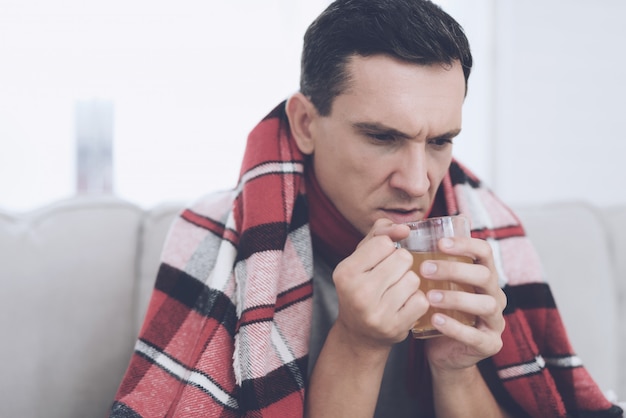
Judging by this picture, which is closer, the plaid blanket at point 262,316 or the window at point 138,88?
the plaid blanket at point 262,316

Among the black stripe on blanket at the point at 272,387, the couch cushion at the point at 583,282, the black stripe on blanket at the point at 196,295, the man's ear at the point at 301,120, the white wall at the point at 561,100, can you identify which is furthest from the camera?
the white wall at the point at 561,100

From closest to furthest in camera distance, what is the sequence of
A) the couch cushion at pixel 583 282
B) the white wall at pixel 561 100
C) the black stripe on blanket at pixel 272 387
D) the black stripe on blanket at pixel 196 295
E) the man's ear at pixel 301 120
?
the black stripe on blanket at pixel 272 387 < the black stripe on blanket at pixel 196 295 < the man's ear at pixel 301 120 < the couch cushion at pixel 583 282 < the white wall at pixel 561 100

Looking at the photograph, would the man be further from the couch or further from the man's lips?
the couch

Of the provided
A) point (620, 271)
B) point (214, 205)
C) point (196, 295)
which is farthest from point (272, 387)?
point (620, 271)

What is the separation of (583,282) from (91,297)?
1274mm

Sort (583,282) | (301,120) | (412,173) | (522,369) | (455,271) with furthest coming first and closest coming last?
1. (583,282)
2. (301,120)
3. (522,369)
4. (412,173)
5. (455,271)

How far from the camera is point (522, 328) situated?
3.81ft

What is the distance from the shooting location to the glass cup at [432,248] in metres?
0.85

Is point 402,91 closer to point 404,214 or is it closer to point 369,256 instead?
point 404,214

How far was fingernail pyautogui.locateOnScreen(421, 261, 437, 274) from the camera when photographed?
84cm

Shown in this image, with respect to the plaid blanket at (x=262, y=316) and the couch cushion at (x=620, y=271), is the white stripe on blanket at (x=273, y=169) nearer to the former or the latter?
the plaid blanket at (x=262, y=316)

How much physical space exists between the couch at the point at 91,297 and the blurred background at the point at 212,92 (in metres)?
0.98

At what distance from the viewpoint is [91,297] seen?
4.35 ft

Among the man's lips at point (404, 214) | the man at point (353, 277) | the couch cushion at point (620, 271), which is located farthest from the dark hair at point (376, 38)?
the couch cushion at point (620, 271)
